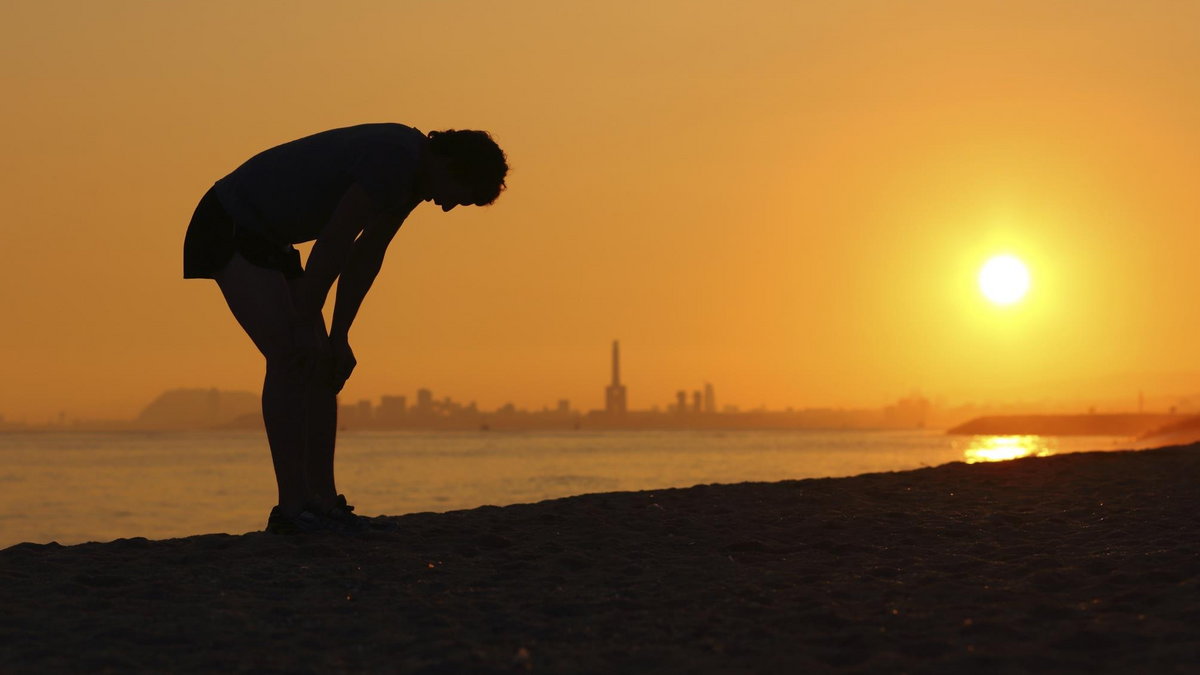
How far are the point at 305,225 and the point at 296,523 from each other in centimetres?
135

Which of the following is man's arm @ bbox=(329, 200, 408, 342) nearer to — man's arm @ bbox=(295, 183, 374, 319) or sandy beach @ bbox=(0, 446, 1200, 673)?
man's arm @ bbox=(295, 183, 374, 319)

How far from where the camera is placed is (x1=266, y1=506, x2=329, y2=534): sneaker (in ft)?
17.5

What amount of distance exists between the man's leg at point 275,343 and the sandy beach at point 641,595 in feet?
1.42

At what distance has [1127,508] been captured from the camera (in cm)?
634

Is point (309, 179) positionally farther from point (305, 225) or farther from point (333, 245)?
point (333, 245)

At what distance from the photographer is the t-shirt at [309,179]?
5129 millimetres

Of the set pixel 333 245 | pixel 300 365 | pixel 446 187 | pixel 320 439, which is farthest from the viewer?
pixel 320 439

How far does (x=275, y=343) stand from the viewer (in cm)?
516

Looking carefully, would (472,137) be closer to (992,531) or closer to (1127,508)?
(992,531)

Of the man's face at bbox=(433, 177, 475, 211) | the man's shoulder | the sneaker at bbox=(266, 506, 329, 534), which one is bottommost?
the sneaker at bbox=(266, 506, 329, 534)

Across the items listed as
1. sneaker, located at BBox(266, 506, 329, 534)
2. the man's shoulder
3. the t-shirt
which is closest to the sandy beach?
sneaker, located at BBox(266, 506, 329, 534)

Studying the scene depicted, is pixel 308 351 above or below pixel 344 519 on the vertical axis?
above

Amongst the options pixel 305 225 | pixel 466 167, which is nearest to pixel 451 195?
pixel 466 167

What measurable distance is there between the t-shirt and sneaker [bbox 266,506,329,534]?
4.12 ft
